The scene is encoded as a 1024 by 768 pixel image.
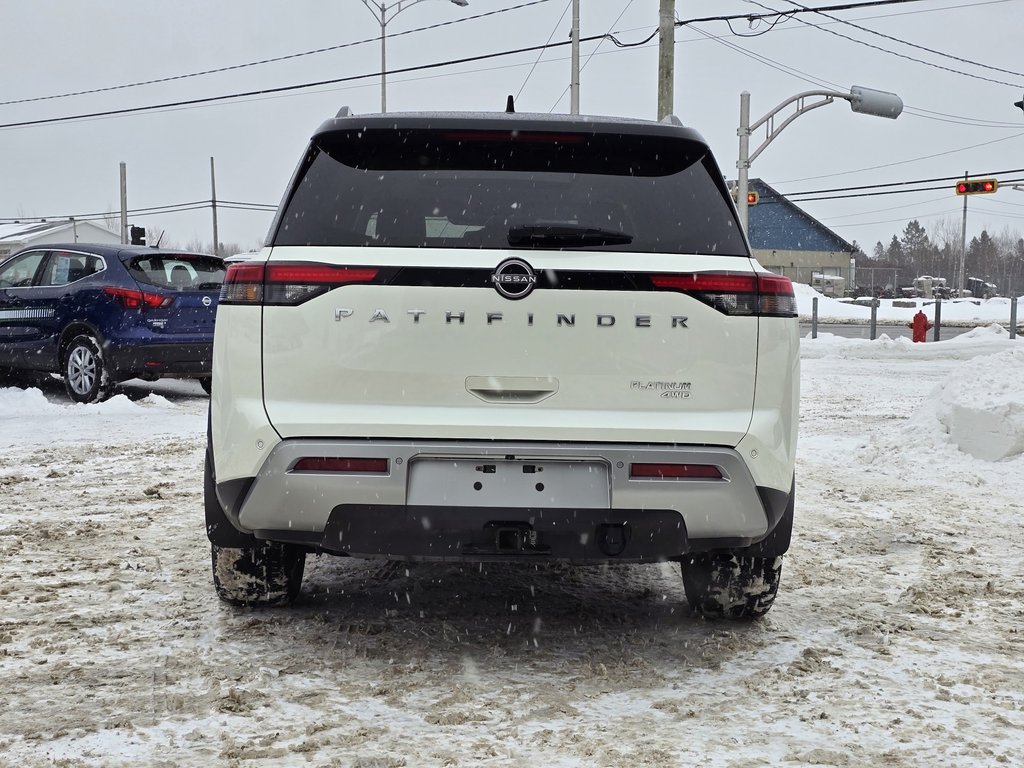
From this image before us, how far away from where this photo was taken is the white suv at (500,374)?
345cm

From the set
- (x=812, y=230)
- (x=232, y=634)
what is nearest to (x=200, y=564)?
(x=232, y=634)

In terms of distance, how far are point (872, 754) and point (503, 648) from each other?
4.66 ft

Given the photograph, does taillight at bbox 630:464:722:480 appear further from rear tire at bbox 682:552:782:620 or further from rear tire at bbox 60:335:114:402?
rear tire at bbox 60:335:114:402

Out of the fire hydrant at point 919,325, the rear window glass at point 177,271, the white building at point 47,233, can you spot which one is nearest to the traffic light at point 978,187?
the fire hydrant at point 919,325

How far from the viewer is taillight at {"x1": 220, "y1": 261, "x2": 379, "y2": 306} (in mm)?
3486

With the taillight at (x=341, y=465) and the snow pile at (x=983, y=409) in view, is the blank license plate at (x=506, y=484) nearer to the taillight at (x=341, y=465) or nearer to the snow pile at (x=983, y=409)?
the taillight at (x=341, y=465)

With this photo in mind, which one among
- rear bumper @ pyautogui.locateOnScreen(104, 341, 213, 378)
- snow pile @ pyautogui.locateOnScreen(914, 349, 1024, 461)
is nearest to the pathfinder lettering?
snow pile @ pyautogui.locateOnScreen(914, 349, 1024, 461)

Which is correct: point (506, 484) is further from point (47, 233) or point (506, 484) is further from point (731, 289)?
point (47, 233)

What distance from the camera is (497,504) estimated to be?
3.45m

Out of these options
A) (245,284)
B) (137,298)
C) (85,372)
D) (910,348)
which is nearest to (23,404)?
(85,372)

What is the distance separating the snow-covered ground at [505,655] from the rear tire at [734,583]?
0.10m

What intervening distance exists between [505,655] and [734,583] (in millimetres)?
925

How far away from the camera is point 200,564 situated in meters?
Answer: 5.28

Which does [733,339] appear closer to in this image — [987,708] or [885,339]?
[987,708]
